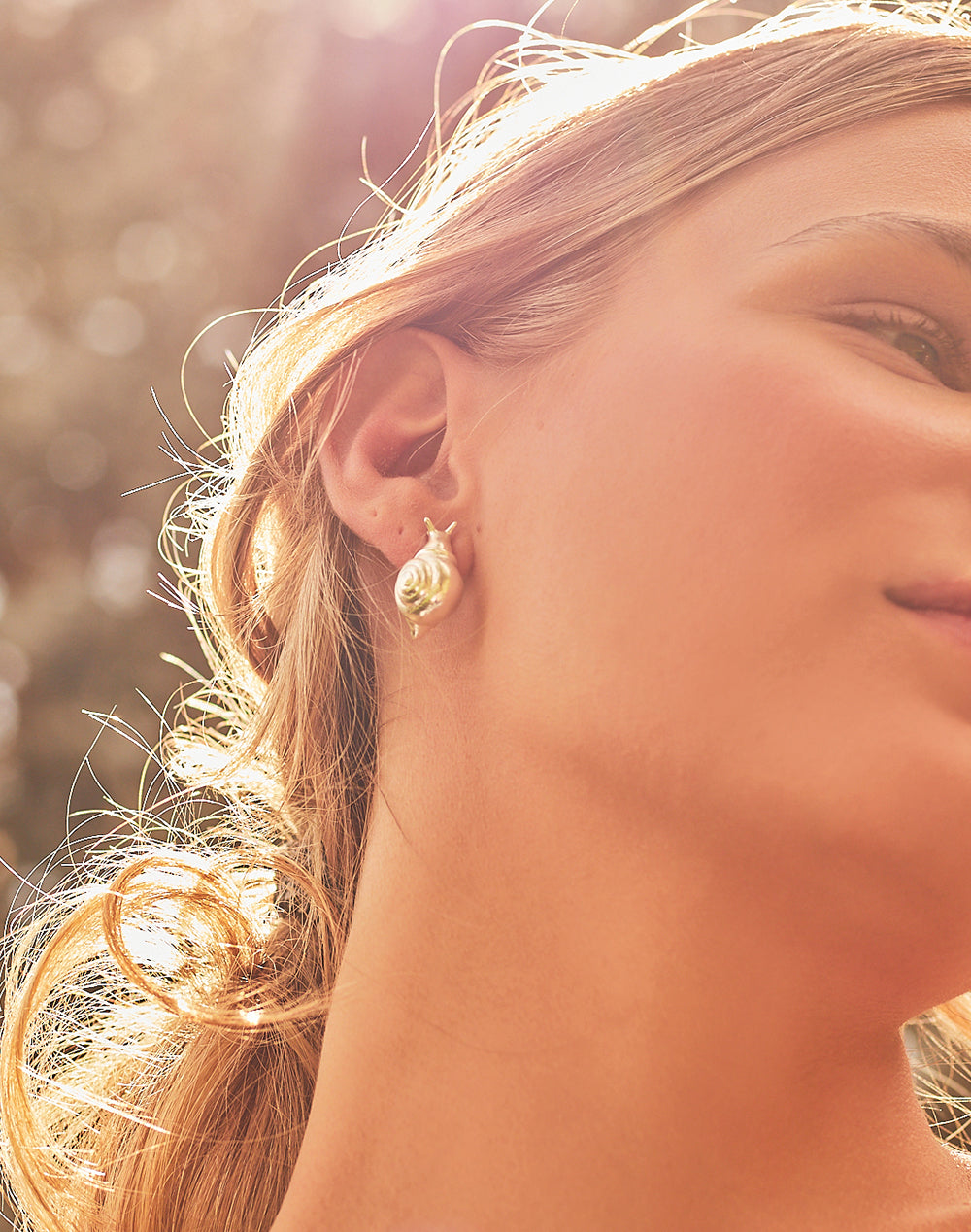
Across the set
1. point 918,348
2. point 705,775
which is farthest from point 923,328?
point 705,775

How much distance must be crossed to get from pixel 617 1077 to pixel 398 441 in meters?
0.77

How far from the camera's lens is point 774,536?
1203 millimetres

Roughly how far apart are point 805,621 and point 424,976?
569 mm

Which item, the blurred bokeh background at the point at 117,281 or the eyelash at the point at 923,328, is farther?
the blurred bokeh background at the point at 117,281

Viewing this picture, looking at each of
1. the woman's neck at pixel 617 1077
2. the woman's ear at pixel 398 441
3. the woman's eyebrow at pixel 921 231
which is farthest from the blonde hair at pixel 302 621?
the woman's neck at pixel 617 1077

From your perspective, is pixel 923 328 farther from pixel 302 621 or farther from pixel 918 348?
pixel 302 621

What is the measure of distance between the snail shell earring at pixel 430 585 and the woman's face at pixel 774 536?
0.12 ft

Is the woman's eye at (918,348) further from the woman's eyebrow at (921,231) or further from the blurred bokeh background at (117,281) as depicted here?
the blurred bokeh background at (117,281)

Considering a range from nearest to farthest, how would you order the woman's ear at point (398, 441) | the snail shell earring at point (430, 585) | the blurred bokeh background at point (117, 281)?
the snail shell earring at point (430, 585)
the woman's ear at point (398, 441)
the blurred bokeh background at point (117, 281)

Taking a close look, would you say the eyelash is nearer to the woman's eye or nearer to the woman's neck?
the woman's eye

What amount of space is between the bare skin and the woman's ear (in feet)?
0.23

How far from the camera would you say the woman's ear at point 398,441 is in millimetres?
1486

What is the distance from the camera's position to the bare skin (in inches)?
46.4

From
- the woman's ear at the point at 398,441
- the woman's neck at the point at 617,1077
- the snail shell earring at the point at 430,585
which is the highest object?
the woman's ear at the point at 398,441
